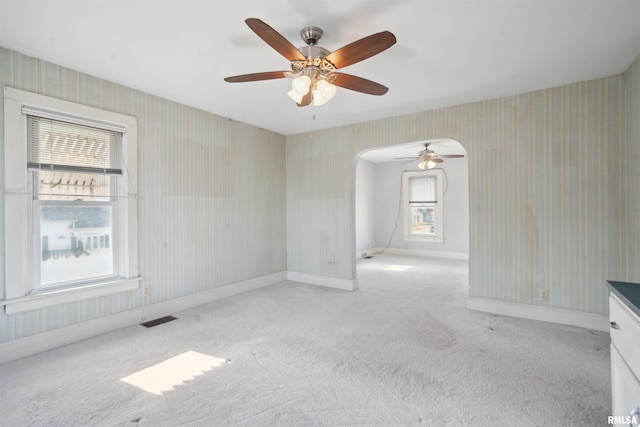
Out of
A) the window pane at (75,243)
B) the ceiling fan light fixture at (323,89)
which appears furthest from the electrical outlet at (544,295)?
the window pane at (75,243)

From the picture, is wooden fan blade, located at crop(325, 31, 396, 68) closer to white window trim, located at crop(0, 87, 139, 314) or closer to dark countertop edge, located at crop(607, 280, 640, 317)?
dark countertop edge, located at crop(607, 280, 640, 317)

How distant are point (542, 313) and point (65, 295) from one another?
476cm

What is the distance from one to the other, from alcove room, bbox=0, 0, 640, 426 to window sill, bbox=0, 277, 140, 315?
2 cm

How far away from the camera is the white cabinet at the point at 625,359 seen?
1.13m

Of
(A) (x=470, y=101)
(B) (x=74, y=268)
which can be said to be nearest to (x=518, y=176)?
(A) (x=470, y=101)

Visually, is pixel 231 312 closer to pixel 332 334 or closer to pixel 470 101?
pixel 332 334

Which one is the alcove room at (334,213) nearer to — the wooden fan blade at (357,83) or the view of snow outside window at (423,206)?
the wooden fan blade at (357,83)

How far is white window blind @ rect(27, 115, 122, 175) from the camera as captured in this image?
8.67 ft

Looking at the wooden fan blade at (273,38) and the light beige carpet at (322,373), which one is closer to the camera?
Result: the wooden fan blade at (273,38)

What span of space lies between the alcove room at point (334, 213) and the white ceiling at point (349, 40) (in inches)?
0.8

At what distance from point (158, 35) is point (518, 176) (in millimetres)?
3754

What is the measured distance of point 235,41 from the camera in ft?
7.69

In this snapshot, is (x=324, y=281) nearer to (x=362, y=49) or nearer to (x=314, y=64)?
(x=314, y=64)

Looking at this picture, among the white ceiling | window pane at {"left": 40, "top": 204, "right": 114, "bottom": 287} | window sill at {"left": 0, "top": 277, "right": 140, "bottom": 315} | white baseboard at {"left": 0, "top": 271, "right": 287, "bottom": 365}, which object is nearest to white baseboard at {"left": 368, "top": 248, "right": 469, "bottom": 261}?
white baseboard at {"left": 0, "top": 271, "right": 287, "bottom": 365}
